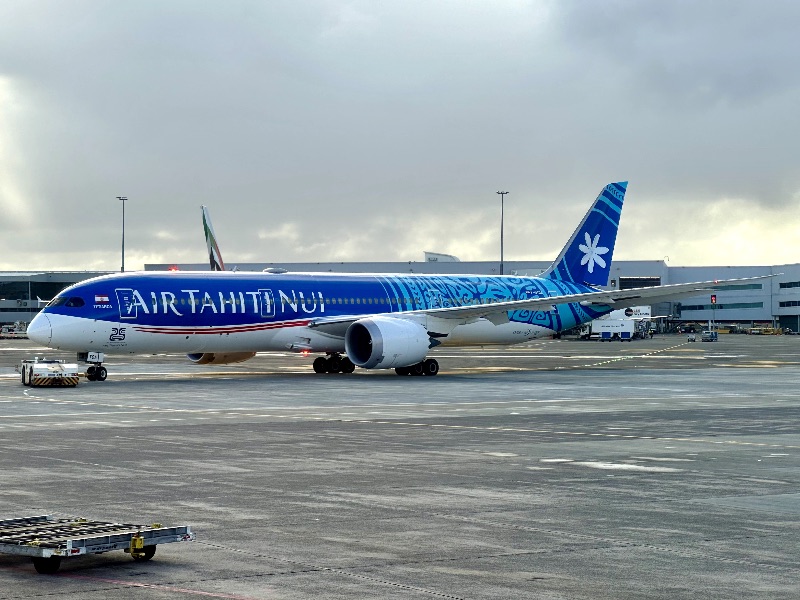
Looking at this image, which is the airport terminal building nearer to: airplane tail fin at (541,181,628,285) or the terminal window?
the terminal window

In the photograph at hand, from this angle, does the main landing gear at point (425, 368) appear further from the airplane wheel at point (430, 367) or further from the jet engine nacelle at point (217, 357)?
the jet engine nacelle at point (217, 357)

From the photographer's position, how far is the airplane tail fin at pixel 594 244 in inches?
2467

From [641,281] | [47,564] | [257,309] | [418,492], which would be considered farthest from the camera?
[641,281]

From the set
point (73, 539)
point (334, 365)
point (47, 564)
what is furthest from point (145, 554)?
point (334, 365)

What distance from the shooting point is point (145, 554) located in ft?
37.4

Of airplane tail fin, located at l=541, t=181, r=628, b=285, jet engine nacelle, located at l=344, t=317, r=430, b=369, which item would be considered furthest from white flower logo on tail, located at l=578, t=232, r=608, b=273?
jet engine nacelle, located at l=344, t=317, r=430, b=369

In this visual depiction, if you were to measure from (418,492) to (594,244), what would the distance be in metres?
48.4

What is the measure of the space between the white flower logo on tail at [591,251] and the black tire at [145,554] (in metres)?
53.0

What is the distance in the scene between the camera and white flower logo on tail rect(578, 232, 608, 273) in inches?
2478

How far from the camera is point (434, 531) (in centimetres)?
1313

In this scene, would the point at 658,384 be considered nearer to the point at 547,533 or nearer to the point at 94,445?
the point at 94,445

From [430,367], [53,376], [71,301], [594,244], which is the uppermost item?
[594,244]

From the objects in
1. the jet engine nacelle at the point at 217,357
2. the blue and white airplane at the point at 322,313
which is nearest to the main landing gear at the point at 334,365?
the blue and white airplane at the point at 322,313

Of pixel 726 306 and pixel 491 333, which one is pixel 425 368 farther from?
pixel 726 306
